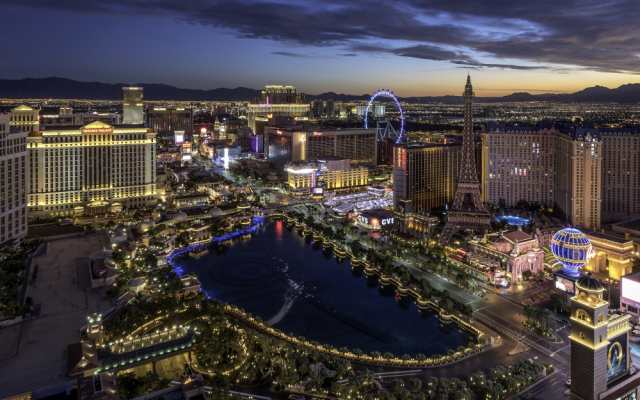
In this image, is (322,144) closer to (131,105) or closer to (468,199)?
(131,105)

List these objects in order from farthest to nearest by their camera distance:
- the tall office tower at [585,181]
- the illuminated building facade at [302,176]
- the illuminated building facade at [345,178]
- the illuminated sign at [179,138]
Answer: the illuminated sign at [179,138] → the illuminated building facade at [345,178] → the illuminated building facade at [302,176] → the tall office tower at [585,181]

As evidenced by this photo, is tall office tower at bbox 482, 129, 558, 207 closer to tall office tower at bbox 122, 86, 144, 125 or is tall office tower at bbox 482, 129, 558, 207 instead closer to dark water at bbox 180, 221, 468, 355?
dark water at bbox 180, 221, 468, 355

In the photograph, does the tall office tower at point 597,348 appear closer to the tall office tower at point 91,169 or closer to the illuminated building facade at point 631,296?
the illuminated building facade at point 631,296

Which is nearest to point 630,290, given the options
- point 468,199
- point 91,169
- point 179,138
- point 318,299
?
point 318,299

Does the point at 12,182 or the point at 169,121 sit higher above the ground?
the point at 169,121

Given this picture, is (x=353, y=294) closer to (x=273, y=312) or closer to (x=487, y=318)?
(x=273, y=312)

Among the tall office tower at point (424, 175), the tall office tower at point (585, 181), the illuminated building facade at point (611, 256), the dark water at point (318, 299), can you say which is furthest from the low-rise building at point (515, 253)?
the tall office tower at point (424, 175)
